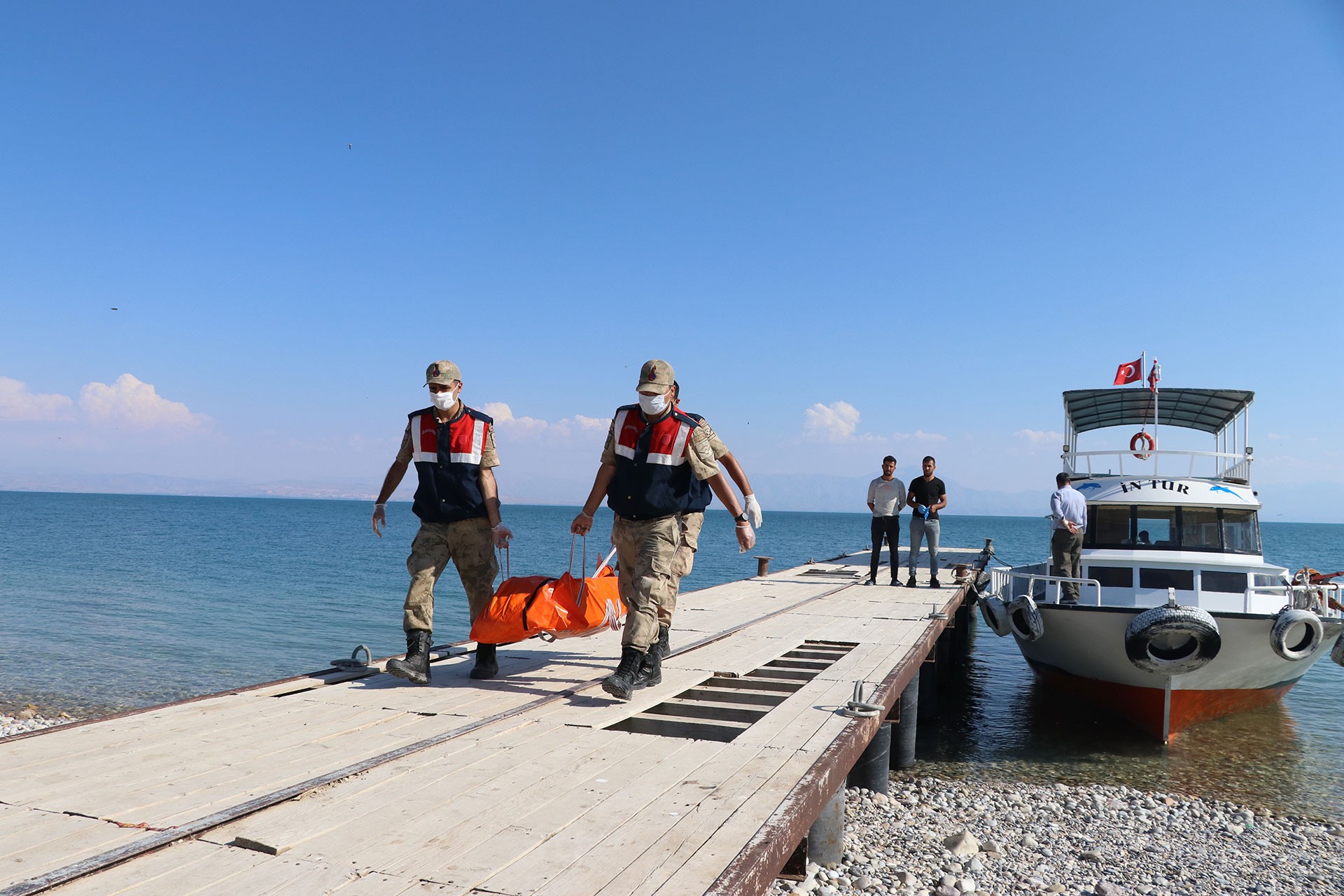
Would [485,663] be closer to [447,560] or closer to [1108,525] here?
[447,560]

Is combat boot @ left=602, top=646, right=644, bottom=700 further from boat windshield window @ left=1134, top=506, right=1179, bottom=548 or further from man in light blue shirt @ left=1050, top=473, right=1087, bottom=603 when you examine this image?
boat windshield window @ left=1134, top=506, right=1179, bottom=548

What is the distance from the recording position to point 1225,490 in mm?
12125

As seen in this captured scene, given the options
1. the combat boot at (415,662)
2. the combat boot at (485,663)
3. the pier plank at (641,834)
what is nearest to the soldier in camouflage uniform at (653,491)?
the combat boot at (485,663)

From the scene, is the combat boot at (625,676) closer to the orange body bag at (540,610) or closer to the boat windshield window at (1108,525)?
the orange body bag at (540,610)

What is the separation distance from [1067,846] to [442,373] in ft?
22.1

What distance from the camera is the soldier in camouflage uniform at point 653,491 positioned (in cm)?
585

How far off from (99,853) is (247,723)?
81.3 inches

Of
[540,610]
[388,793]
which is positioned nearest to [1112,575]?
[540,610]

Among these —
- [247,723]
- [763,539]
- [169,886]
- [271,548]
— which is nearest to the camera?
[169,886]

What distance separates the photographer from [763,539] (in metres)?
93.3

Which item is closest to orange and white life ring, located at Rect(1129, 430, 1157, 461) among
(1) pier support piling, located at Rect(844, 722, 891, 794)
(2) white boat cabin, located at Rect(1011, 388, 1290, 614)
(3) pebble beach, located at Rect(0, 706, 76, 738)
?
(2) white boat cabin, located at Rect(1011, 388, 1290, 614)

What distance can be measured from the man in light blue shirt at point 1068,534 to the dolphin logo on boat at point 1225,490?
174cm

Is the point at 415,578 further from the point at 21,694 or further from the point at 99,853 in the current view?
the point at 21,694

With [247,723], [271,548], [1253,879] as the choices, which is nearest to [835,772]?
[247,723]
